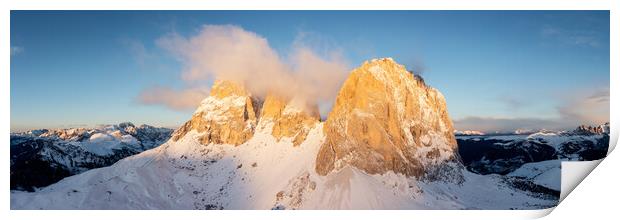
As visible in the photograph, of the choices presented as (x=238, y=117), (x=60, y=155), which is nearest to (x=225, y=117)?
(x=238, y=117)

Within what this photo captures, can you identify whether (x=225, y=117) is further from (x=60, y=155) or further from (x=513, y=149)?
(x=513, y=149)

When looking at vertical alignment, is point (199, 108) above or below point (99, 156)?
above

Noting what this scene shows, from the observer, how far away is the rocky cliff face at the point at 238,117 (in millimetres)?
103537

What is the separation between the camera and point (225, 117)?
114125 mm

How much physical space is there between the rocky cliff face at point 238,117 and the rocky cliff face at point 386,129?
88.8 feet

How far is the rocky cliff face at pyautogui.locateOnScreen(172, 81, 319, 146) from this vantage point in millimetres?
103537

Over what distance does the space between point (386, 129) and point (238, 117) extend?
4856 cm

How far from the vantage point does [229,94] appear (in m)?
117

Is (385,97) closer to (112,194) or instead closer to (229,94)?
(112,194)

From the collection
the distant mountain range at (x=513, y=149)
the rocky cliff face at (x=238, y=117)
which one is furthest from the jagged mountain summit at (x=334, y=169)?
the distant mountain range at (x=513, y=149)

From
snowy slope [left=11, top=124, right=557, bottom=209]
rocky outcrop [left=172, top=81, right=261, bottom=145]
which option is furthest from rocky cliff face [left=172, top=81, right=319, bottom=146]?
snowy slope [left=11, top=124, right=557, bottom=209]

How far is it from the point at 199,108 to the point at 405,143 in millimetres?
59212
